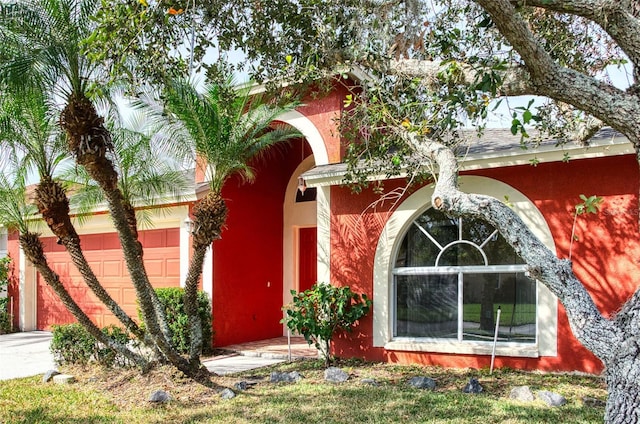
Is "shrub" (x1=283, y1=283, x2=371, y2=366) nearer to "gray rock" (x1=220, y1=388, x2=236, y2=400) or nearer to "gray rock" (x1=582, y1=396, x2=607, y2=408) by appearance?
"gray rock" (x1=220, y1=388, x2=236, y2=400)

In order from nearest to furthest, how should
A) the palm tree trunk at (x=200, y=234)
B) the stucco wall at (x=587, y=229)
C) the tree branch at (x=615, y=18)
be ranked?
the tree branch at (x=615, y=18) → the stucco wall at (x=587, y=229) → the palm tree trunk at (x=200, y=234)

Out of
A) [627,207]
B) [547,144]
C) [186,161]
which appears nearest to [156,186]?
[186,161]

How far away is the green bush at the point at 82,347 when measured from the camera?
388 inches

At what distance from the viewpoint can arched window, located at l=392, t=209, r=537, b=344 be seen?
30.6ft

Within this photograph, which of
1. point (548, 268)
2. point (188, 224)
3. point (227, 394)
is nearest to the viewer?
point (548, 268)

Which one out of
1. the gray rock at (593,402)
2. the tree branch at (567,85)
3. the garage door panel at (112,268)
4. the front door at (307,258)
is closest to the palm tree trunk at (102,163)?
the tree branch at (567,85)

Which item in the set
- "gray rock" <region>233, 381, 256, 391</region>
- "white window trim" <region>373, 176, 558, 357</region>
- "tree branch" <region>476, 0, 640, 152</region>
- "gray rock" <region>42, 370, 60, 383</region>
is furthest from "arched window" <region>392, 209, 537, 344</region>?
"gray rock" <region>42, 370, 60, 383</region>

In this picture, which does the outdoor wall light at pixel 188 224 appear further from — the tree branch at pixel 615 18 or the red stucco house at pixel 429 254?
the tree branch at pixel 615 18

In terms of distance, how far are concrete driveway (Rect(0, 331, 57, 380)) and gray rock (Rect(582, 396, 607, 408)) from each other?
904 centimetres

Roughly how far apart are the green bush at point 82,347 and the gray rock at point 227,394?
103 inches

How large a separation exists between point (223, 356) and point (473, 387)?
5.74 meters

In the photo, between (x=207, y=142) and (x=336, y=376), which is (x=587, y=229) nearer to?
(x=336, y=376)

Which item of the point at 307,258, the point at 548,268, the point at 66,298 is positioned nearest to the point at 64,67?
the point at 66,298

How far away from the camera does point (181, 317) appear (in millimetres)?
11719
